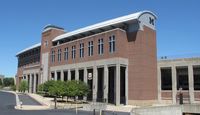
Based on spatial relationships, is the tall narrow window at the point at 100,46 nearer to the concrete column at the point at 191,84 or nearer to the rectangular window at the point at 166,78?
the rectangular window at the point at 166,78

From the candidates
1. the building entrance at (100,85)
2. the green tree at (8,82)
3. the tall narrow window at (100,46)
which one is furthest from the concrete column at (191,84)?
the green tree at (8,82)

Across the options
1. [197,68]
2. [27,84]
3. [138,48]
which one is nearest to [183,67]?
[197,68]

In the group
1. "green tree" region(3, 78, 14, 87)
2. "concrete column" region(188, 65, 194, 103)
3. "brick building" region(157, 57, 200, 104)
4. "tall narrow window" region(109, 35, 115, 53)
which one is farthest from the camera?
"green tree" region(3, 78, 14, 87)

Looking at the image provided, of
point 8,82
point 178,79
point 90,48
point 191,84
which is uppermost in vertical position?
point 90,48

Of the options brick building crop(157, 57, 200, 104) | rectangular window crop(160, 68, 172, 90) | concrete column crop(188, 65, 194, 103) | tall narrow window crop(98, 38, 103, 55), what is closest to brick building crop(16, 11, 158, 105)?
tall narrow window crop(98, 38, 103, 55)

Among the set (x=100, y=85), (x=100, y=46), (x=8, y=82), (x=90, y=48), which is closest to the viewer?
(x=100, y=46)

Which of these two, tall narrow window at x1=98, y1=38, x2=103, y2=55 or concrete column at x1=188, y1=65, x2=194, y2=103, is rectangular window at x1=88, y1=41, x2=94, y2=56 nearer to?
tall narrow window at x1=98, y1=38, x2=103, y2=55

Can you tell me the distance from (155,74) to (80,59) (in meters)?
16.4

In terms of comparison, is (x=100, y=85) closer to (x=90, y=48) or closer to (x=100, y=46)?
(x=90, y=48)

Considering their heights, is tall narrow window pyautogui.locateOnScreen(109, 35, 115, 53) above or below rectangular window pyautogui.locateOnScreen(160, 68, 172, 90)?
above

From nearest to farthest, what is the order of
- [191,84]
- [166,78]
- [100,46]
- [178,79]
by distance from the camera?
[191,84] → [100,46] → [178,79] → [166,78]

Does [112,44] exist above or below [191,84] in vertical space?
above

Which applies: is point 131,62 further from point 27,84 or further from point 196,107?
point 27,84

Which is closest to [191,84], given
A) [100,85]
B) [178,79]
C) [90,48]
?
A: [178,79]
